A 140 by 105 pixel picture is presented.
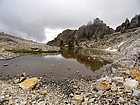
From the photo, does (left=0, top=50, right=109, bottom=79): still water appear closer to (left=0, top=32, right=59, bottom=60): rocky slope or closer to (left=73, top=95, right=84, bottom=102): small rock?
(left=73, top=95, right=84, bottom=102): small rock

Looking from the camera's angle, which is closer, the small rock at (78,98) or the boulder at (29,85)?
the small rock at (78,98)

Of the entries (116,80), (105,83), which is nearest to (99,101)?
(105,83)

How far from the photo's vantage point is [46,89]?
19.6 meters

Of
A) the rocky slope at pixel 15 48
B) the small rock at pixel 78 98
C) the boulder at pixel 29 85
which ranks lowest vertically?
the small rock at pixel 78 98

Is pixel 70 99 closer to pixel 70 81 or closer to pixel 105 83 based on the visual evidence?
pixel 105 83

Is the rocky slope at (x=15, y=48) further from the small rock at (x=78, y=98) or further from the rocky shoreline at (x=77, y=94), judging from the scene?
the small rock at (x=78, y=98)

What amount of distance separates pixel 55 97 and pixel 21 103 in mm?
3275

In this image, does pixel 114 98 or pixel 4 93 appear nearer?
pixel 114 98

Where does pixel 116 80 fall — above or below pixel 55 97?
above

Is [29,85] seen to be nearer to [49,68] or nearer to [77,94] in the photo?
[77,94]

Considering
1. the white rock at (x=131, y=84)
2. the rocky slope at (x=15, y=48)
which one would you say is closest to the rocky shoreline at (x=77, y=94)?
the white rock at (x=131, y=84)

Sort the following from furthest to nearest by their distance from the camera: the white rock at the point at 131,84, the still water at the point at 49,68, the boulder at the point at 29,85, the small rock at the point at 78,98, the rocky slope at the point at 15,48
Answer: the rocky slope at the point at 15,48 < the still water at the point at 49,68 < the boulder at the point at 29,85 < the white rock at the point at 131,84 < the small rock at the point at 78,98

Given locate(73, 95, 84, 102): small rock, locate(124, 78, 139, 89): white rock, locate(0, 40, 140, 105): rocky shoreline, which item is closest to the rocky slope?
locate(0, 40, 140, 105): rocky shoreline

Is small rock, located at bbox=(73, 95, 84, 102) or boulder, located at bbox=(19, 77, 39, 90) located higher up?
boulder, located at bbox=(19, 77, 39, 90)
